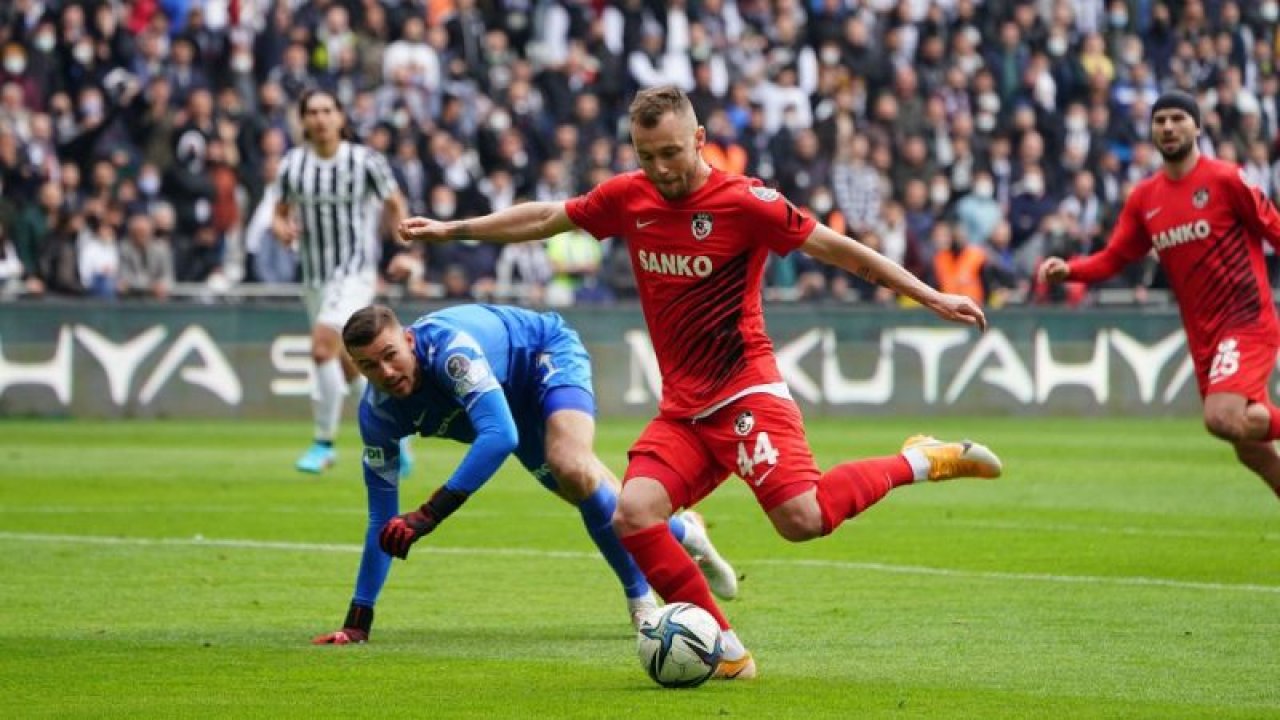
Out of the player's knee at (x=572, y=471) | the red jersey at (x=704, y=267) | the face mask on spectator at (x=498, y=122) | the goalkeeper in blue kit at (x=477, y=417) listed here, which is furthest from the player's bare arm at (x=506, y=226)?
the face mask on spectator at (x=498, y=122)

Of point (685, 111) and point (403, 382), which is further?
point (403, 382)

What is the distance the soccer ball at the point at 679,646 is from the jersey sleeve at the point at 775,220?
1.46 metres

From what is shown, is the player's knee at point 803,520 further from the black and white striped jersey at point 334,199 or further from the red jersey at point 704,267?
the black and white striped jersey at point 334,199

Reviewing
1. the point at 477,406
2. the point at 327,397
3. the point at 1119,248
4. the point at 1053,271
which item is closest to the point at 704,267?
the point at 477,406

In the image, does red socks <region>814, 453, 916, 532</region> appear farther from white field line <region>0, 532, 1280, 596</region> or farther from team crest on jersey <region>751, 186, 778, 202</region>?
white field line <region>0, 532, 1280, 596</region>

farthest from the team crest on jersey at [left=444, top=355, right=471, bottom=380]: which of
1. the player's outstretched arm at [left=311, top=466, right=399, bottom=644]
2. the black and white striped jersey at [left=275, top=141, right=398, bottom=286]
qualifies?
the black and white striped jersey at [left=275, top=141, right=398, bottom=286]

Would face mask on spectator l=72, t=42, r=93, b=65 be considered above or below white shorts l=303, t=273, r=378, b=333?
above

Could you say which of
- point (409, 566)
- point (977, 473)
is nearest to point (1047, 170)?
point (409, 566)

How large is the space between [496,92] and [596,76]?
1304 millimetres

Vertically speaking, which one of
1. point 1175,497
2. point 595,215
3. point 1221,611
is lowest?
point 1175,497

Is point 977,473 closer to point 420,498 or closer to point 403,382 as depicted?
point 403,382

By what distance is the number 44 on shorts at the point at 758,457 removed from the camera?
29.0ft

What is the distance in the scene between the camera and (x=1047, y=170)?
29859 mm

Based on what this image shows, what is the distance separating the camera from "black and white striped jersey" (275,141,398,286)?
17719 mm
